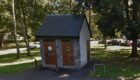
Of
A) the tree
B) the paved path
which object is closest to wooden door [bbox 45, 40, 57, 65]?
the paved path

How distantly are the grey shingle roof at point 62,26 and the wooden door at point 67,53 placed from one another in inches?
29.9

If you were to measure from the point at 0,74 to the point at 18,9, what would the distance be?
18.3 m

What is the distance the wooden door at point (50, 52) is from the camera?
24.0 metres

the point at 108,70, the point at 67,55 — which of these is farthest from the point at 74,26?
the point at 108,70

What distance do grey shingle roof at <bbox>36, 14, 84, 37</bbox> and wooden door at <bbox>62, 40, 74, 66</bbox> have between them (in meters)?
0.76

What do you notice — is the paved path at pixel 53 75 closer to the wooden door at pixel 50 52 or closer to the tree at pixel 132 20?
the wooden door at pixel 50 52

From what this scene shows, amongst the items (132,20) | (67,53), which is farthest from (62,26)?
(132,20)

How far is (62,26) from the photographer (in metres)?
24.3

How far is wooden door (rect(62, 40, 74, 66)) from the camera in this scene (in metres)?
23.4

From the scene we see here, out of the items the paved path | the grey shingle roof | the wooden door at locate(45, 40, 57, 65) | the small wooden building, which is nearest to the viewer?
the paved path

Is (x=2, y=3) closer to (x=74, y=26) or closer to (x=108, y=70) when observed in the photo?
(x=74, y=26)

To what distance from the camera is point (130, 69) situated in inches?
896

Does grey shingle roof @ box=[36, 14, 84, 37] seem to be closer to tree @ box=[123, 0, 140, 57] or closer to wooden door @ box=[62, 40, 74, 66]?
wooden door @ box=[62, 40, 74, 66]

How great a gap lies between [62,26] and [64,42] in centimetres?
165
